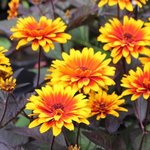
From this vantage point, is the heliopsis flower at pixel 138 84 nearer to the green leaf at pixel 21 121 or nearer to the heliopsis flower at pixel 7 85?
the heliopsis flower at pixel 7 85

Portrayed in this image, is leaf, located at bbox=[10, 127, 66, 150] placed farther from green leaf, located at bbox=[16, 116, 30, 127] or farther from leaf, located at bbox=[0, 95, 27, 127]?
green leaf, located at bbox=[16, 116, 30, 127]

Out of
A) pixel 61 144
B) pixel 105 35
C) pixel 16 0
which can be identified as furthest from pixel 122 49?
pixel 16 0

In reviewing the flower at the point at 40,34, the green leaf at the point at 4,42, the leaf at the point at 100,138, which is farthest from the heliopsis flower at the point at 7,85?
the green leaf at the point at 4,42

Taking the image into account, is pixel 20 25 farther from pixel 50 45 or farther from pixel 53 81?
pixel 53 81

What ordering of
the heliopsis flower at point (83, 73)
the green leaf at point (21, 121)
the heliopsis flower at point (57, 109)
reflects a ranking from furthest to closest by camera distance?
the green leaf at point (21, 121)
the heliopsis flower at point (83, 73)
the heliopsis flower at point (57, 109)

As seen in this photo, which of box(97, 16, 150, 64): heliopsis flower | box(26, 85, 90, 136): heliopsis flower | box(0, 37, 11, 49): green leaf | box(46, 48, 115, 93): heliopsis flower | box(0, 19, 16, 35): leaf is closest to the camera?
box(26, 85, 90, 136): heliopsis flower

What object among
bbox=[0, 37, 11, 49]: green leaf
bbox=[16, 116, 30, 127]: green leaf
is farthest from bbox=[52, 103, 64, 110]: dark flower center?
bbox=[0, 37, 11, 49]: green leaf

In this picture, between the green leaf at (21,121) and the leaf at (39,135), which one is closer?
the leaf at (39,135)
